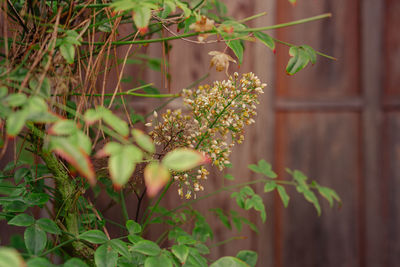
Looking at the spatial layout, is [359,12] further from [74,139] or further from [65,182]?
[74,139]

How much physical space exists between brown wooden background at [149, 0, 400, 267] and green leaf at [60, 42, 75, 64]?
1086 millimetres

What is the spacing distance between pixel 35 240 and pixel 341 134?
1.30 metres

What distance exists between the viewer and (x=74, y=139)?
40cm

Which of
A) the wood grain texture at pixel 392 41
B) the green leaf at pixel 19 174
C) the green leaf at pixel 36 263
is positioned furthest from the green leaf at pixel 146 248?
the wood grain texture at pixel 392 41

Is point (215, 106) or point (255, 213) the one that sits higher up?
point (215, 106)

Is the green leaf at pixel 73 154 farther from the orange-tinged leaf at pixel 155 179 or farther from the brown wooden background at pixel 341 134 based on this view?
the brown wooden background at pixel 341 134

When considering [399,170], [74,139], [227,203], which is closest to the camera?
[74,139]

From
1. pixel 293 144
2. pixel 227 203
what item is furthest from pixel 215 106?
pixel 293 144

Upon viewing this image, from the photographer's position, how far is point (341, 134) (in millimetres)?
1586

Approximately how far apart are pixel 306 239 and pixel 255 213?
27 cm

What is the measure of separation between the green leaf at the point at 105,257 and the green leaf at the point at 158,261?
56mm

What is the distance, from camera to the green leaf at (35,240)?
2.00 feet

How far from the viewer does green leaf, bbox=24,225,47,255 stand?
0.61 m

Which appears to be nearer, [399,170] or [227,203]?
[227,203]
